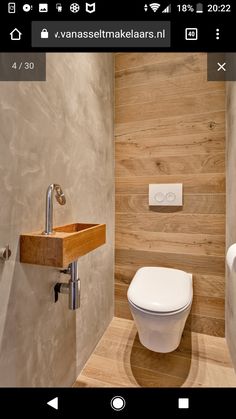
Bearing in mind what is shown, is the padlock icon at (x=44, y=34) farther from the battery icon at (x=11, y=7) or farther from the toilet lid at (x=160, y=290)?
the toilet lid at (x=160, y=290)

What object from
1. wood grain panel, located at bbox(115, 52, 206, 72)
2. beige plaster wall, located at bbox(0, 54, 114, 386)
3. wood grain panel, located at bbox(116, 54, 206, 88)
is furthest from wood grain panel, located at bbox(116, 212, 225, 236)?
wood grain panel, located at bbox(115, 52, 206, 72)

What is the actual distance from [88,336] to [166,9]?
4.66 feet

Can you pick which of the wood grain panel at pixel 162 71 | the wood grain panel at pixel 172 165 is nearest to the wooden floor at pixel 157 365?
the wood grain panel at pixel 172 165

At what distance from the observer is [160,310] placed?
0.89m

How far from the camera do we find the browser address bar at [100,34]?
1.94 ft

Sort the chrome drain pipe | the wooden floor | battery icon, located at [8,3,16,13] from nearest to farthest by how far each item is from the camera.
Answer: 1. battery icon, located at [8,3,16,13]
2. the chrome drain pipe
3. the wooden floor

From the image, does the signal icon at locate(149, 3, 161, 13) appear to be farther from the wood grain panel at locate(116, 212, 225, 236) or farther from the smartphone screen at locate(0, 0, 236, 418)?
the wood grain panel at locate(116, 212, 225, 236)

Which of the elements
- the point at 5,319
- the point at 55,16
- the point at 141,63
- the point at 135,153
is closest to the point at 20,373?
the point at 5,319

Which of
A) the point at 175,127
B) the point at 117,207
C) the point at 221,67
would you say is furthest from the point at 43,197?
the point at 221,67

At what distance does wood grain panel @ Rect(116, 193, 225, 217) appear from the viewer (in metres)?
1.34

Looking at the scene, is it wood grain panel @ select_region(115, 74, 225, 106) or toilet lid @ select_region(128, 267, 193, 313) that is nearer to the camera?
toilet lid @ select_region(128, 267, 193, 313)

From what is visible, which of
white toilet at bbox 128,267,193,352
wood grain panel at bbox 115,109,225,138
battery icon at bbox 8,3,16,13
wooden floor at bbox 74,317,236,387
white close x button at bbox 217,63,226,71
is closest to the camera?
battery icon at bbox 8,3,16,13

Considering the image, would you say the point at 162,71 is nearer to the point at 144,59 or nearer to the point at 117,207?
the point at 144,59

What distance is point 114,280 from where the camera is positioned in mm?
1576
